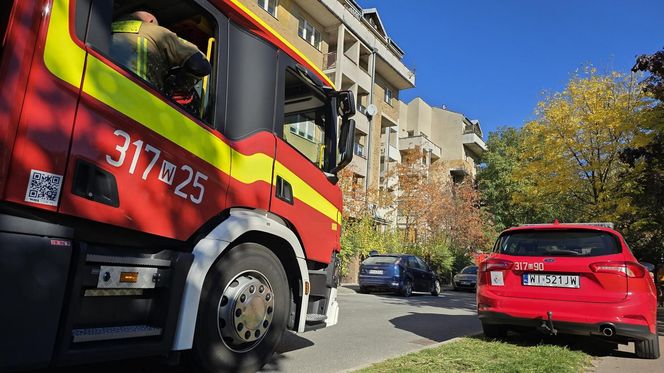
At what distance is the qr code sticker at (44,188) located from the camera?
264 cm

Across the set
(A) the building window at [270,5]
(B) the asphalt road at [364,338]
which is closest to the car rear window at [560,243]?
(B) the asphalt road at [364,338]

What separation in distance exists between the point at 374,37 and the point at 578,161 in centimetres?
1840

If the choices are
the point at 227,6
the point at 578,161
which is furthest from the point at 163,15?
the point at 578,161

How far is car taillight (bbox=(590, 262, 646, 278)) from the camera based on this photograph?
597 cm

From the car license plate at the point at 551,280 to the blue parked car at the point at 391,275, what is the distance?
36.1ft

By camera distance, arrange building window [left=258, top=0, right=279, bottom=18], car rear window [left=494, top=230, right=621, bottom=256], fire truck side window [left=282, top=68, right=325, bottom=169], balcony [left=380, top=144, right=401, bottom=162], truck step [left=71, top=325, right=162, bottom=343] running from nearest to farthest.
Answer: truck step [left=71, top=325, right=162, bottom=343]
fire truck side window [left=282, top=68, right=325, bottom=169]
car rear window [left=494, top=230, right=621, bottom=256]
building window [left=258, top=0, right=279, bottom=18]
balcony [left=380, top=144, right=401, bottom=162]

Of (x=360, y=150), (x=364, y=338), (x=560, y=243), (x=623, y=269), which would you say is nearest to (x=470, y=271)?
(x=360, y=150)

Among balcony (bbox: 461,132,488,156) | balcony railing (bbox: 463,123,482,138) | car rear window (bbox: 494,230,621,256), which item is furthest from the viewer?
balcony railing (bbox: 463,123,482,138)

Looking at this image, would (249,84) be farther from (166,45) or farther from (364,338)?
(364,338)

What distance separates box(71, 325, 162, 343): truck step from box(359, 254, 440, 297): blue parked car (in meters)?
14.6

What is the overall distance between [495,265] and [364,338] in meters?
2.11

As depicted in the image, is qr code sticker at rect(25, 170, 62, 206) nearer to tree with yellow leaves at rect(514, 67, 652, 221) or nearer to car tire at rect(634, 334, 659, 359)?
car tire at rect(634, 334, 659, 359)

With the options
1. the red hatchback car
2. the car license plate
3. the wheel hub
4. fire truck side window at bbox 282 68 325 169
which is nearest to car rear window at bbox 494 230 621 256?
the red hatchback car

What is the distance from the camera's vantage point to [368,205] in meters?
26.3
